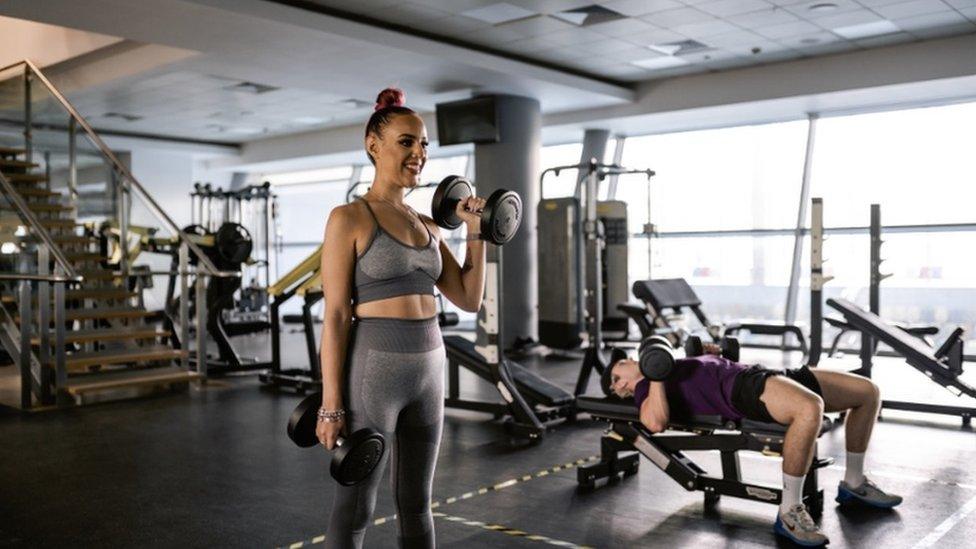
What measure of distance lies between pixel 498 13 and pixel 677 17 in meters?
1.32

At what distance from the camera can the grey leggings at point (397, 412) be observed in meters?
1.70

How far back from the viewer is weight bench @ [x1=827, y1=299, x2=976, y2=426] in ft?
14.9

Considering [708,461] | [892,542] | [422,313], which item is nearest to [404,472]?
[422,313]

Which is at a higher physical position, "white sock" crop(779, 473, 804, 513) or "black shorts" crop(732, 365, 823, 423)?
"black shorts" crop(732, 365, 823, 423)

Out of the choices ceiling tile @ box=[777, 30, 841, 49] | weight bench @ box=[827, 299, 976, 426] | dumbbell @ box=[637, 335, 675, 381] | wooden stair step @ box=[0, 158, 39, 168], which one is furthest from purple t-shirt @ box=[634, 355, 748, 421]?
wooden stair step @ box=[0, 158, 39, 168]

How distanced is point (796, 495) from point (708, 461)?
1.14 meters

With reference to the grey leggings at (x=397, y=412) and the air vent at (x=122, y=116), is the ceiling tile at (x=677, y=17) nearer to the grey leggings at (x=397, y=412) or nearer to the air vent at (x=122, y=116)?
the grey leggings at (x=397, y=412)

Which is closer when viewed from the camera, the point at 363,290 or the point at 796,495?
the point at 363,290

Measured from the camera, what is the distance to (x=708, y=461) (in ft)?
12.7

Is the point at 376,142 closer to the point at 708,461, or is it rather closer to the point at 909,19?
the point at 708,461

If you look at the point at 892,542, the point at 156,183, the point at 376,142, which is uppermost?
the point at 156,183

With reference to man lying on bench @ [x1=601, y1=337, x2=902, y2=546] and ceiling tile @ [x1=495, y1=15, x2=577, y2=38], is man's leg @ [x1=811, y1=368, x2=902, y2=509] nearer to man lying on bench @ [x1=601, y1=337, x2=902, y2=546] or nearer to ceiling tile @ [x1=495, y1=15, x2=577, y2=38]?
man lying on bench @ [x1=601, y1=337, x2=902, y2=546]

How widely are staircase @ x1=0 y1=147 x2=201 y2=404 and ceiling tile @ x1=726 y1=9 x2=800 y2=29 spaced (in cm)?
482

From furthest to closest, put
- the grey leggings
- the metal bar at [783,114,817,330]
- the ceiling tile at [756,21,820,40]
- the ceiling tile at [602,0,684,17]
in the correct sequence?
the metal bar at [783,114,817,330] < the ceiling tile at [756,21,820,40] < the ceiling tile at [602,0,684,17] < the grey leggings
